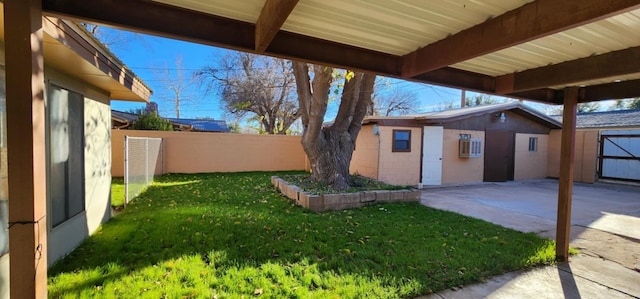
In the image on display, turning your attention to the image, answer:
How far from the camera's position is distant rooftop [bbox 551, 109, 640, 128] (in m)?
11.2

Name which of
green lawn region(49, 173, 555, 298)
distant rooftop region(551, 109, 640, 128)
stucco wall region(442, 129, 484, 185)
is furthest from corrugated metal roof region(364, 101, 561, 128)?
green lawn region(49, 173, 555, 298)

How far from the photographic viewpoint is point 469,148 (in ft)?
35.0

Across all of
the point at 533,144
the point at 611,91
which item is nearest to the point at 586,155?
the point at 533,144

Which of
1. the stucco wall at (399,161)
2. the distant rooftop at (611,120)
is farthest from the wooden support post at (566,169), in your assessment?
the distant rooftop at (611,120)

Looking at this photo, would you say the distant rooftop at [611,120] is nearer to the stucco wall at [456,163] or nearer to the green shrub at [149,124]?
the stucco wall at [456,163]

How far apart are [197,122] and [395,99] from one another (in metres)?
15.8

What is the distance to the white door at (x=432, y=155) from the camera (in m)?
10.1

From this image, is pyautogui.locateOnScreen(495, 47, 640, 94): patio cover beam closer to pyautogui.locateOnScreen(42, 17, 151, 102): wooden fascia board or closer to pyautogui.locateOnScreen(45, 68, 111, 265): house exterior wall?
pyautogui.locateOnScreen(42, 17, 151, 102): wooden fascia board

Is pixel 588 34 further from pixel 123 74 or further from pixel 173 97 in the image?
pixel 173 97

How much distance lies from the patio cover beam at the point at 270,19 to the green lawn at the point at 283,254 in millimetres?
2168

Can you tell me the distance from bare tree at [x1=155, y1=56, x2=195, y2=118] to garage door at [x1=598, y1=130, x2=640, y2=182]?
983 inches

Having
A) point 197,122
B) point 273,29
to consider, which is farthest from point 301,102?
point 197,122

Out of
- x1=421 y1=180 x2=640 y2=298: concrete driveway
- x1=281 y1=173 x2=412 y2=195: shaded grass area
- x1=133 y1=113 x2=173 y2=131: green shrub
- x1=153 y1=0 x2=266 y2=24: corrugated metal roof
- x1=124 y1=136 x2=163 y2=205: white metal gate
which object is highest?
x1=153 y1=0 x2=266 y2=24: corrugated metal roof

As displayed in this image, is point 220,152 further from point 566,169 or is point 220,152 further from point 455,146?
point 566,169
